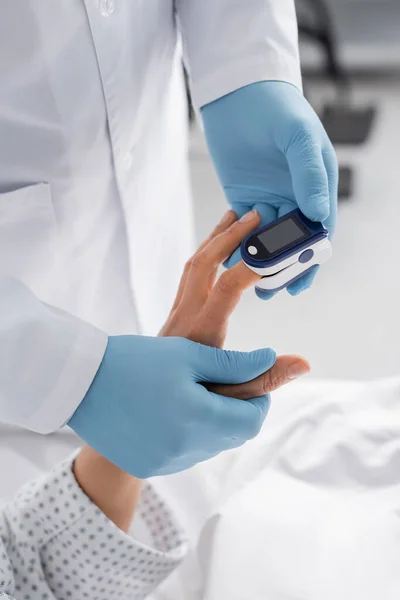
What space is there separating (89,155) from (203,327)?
23cm

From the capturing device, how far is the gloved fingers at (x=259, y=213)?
2.59 ft

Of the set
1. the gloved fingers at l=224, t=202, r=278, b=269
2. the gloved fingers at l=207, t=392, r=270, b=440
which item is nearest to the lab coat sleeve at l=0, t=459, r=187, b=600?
the gloved fingers at l=207, t=392, r=270, b=440

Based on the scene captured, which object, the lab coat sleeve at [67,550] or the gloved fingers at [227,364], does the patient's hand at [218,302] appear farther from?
the lab coat sleeve at [67,550]

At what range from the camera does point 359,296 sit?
1.65 meters

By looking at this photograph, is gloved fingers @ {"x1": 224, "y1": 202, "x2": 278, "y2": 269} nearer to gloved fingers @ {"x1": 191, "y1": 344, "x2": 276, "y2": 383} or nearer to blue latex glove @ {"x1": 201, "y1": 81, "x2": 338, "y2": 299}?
blue latex glove @ {"x1": 201, "y1": 81, "x2": 338, "y2": 299}

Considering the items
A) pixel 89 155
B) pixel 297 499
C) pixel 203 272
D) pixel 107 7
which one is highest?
pixel 107 7

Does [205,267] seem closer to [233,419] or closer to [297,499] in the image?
[233,419]

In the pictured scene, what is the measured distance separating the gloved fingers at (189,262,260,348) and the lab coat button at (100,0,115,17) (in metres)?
0.28

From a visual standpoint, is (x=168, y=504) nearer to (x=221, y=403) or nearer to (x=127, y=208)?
(x=221, y=403)

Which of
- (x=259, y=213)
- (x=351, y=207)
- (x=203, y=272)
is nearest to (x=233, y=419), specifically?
(x=203, y=272)

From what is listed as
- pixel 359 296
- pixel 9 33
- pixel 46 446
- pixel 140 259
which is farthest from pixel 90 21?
pixel 359 296

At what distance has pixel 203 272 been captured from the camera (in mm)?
736

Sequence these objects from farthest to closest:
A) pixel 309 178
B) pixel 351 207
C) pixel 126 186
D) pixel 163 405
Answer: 1. pixel 351 207
2. pixel 126 186
3. pixel 309 178
4. pixel 163 405

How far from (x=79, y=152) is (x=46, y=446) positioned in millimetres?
339
